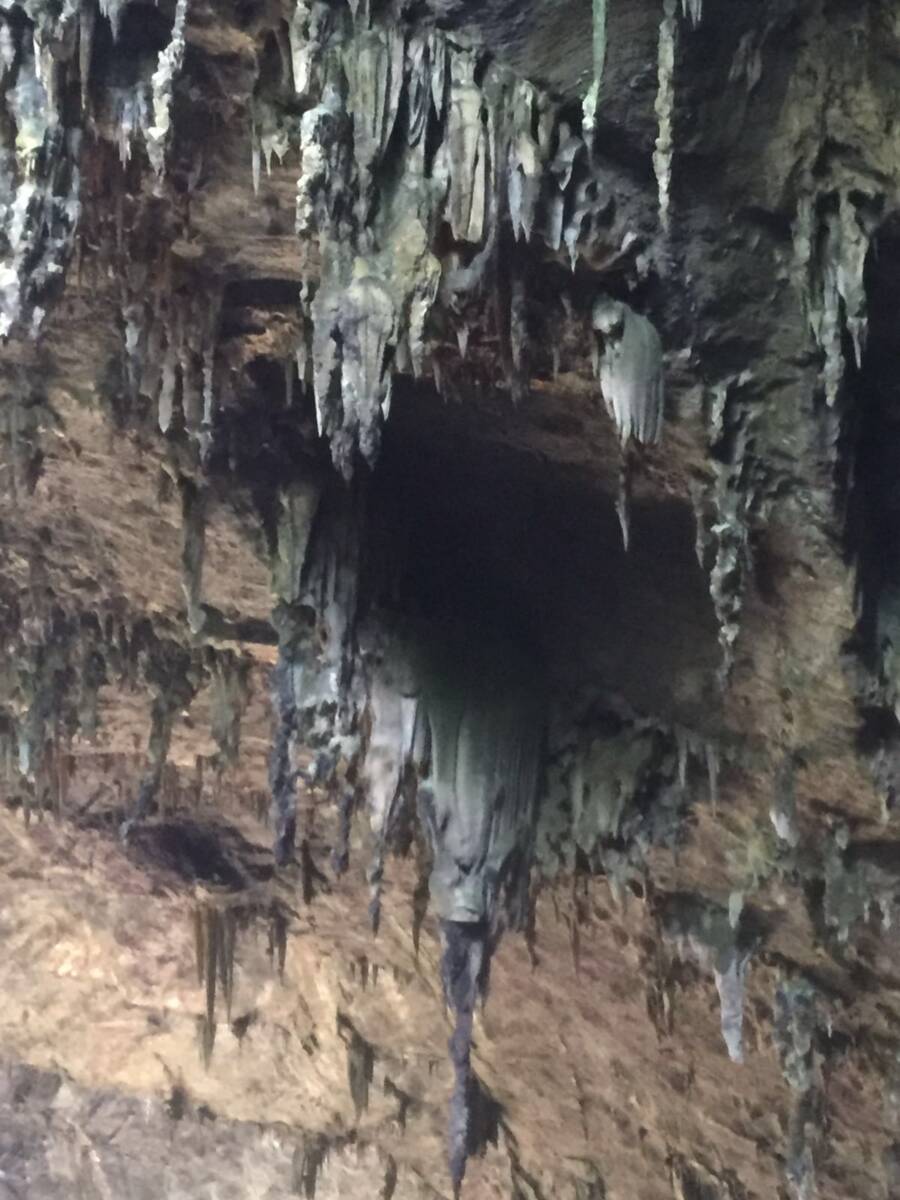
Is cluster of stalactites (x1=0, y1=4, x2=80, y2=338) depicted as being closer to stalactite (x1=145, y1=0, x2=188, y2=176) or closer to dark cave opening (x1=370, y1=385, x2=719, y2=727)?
stalactite (x1=145, y1=0, x2=188, y2=176)

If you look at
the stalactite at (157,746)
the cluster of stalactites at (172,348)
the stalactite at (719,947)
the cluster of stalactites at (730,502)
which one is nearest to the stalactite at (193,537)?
the cluster of stalactites at (172,348)

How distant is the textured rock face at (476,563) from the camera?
195cm

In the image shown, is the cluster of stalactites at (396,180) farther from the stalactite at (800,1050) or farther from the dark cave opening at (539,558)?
the stalactite at (800,1050)

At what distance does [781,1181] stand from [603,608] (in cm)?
225

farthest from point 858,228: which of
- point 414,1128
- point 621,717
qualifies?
point 414,1128

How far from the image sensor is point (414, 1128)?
17.4 feet

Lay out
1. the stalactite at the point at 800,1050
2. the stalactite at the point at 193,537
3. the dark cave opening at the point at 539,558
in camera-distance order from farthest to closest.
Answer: the stalactite at the point at 800,1050 → the stalactite at the point at 193,537 → the dark cave opening at the point at 539,558

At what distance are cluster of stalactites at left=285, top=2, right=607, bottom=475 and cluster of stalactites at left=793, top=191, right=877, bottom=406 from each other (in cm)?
41

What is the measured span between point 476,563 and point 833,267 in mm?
1418

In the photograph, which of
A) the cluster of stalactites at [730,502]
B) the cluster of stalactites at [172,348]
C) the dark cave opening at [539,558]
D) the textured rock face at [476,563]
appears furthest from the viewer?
the dark cave opening at [539,558]

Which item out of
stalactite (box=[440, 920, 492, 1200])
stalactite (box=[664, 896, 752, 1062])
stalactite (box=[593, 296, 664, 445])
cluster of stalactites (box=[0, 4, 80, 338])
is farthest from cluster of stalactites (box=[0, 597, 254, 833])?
stalactite (box=[593, 296, 664, 445])

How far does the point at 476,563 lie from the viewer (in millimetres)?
3303

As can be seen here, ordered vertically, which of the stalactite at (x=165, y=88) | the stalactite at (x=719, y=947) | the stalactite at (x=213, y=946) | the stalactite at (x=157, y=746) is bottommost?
the stalactite at (x=213, y=946)

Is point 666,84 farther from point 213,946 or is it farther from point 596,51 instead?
point 213,946
